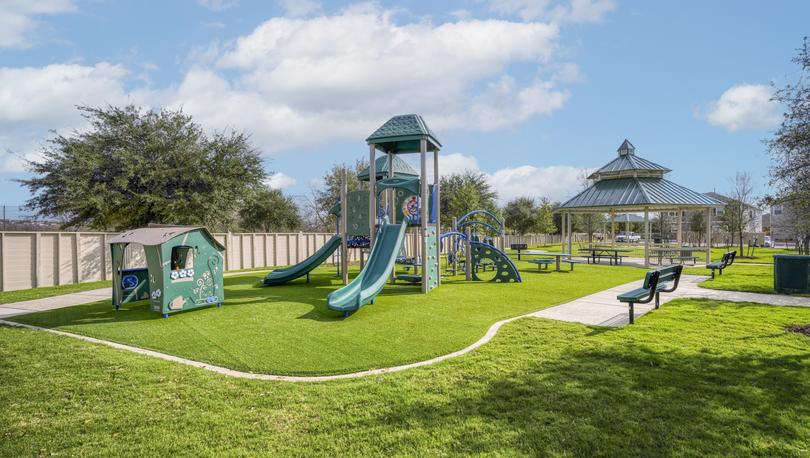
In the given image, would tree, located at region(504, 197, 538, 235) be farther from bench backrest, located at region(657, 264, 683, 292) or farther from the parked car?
bench backrest, located at region(657, 264, 683, 292)

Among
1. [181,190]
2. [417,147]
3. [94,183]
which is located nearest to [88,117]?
[94,183]

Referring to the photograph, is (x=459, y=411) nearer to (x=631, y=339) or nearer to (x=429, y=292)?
(x=631, y=339)

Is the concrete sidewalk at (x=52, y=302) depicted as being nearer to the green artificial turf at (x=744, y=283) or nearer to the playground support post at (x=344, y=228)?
the playground support post at (x=344, y=228)

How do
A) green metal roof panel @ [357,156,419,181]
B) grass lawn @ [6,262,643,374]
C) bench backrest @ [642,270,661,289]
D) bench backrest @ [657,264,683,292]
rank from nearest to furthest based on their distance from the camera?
1. grass lawn @ [6,262,643,374]
2. bench backrest @ [642,270,661,289]
3. bench backrest @ [657,264,683,292]
4. green metal roof panel @ [357,156,419,181]

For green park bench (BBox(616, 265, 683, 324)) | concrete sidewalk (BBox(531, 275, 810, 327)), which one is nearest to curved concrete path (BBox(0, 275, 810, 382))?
concrete sidewalk (BBox(531, 275, 810, 327))

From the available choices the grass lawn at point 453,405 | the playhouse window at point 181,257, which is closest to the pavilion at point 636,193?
the grass lawn at point 453,405

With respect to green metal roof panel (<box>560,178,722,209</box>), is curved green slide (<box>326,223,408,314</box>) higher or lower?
lower

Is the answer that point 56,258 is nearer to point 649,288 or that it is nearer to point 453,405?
point 453,405

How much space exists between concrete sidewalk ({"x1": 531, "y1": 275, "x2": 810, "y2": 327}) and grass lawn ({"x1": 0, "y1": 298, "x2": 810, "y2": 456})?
6.27ft

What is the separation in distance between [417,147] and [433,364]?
10126 millimetres

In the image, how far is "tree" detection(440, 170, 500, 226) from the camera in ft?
134

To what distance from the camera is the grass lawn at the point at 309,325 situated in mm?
5977

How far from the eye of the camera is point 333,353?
6094 mm

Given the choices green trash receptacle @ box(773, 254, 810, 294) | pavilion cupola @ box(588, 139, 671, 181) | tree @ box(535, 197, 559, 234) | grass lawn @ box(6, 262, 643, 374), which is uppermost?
pavilion cupola @ box(588, 139, 671, 181)
